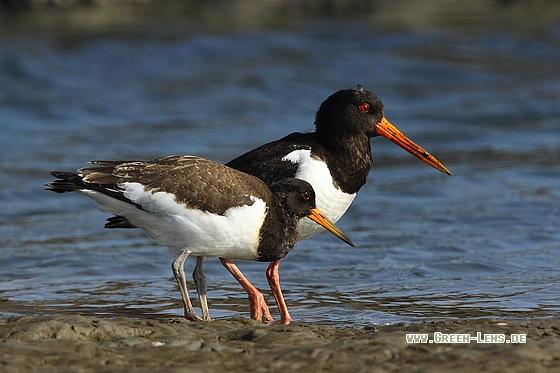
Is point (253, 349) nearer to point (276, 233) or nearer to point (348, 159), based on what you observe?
point (276, 233)

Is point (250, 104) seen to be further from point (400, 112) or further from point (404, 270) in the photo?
point (404, 270)

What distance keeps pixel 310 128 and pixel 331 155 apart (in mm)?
8467

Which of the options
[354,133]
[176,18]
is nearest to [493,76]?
[176,18]

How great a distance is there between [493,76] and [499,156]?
6184 mm

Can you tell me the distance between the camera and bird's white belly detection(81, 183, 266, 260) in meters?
6.13

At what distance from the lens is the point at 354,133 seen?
743cm

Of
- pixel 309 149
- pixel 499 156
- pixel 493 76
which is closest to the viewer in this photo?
pixel 309 149

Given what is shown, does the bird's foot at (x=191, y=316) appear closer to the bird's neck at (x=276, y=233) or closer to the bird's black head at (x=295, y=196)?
the bird's neck at (x=276, y=233)

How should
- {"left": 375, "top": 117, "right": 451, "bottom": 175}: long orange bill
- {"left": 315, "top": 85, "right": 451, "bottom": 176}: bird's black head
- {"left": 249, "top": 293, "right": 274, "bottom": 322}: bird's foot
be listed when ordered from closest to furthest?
Answer: {"left": 249, "top": 293, "right": 274, "bottom": 322}: bird's foot
{"left": 315, "top": 85, "right": 451, "bottom": 176}: bird's black head
{"left": 375, "top": 117, "right": 451, "bottom": 175}: long orange bill

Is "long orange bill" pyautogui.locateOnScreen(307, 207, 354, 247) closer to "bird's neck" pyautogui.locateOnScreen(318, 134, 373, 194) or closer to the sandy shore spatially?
"bird's neck" pyautogui.locateOnScreen(318, 134, 373, 194)

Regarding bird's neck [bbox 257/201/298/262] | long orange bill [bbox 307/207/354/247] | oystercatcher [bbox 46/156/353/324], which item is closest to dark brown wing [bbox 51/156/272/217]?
oystercatcher [bbox 46/156/353/324]

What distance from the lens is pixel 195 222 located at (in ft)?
20.1


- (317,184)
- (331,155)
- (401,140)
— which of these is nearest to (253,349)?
(317,184)

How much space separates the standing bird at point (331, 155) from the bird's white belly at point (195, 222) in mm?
776
